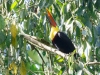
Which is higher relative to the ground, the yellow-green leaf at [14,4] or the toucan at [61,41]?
the yellow-green leaf at [14,4]

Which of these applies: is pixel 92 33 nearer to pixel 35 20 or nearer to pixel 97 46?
pixel 97 46

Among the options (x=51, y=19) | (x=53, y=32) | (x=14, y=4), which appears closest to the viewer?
(x=14, y=4)

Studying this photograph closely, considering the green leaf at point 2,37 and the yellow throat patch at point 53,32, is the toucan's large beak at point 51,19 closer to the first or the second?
the yellow throat patch at point 53,32

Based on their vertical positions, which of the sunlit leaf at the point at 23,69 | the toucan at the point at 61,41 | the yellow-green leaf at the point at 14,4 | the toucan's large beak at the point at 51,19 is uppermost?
the yellow-green leaf at the point at 14,4

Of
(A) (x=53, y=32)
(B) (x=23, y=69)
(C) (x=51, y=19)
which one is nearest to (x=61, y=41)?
(A) (x=53, y=32)

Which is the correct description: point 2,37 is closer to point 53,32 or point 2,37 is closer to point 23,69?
point 23,69

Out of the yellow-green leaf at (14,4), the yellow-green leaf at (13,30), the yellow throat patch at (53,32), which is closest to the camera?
the yellow-green leaf at (13,30)

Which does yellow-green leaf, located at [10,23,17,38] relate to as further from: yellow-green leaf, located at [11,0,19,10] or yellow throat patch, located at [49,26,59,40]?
yellow throat patch, located at [49,26,59,40]

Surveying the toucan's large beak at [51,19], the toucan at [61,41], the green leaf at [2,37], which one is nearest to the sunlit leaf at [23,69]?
the green leaf at [2,37]

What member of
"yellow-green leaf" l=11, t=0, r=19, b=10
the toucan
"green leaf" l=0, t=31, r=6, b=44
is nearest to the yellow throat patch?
the toucan

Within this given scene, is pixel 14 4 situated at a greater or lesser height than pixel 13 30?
greater

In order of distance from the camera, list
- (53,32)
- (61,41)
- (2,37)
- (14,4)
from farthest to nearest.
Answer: (61,41)
(53,32)
(14,4)
(2,37)

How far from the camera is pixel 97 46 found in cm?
146

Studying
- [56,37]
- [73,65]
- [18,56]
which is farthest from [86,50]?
[56,37]
